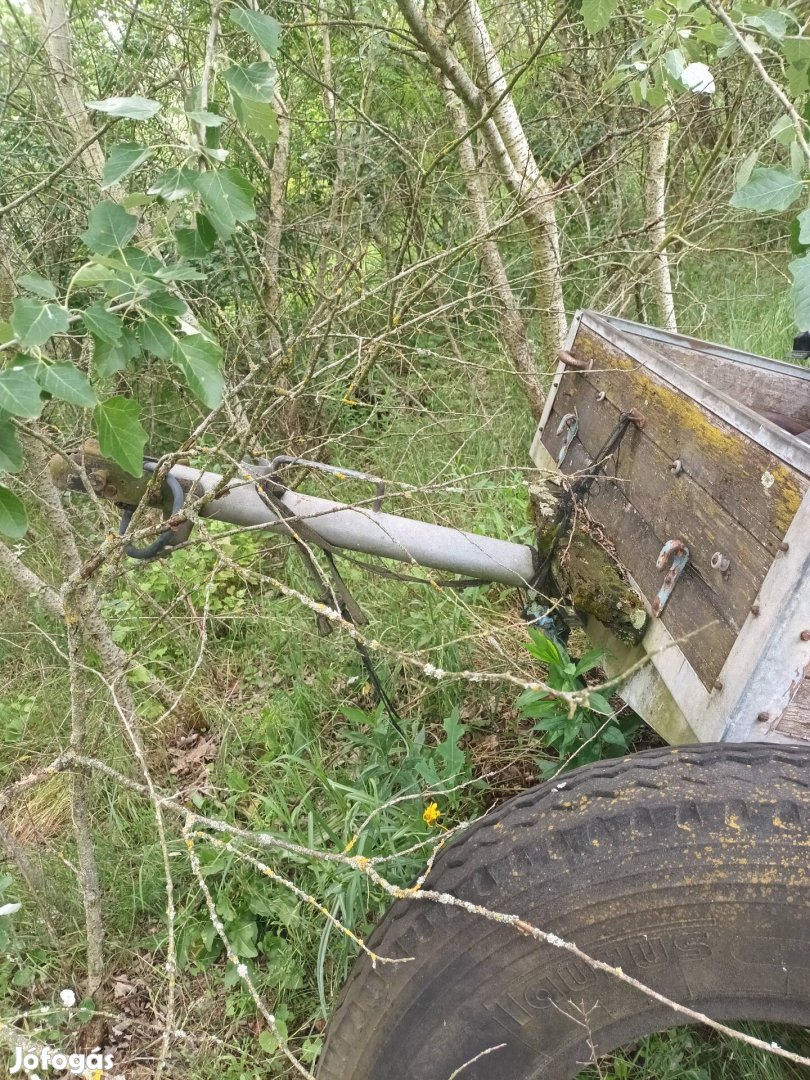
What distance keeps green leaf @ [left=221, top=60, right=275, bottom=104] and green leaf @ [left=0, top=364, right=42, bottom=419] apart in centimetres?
48

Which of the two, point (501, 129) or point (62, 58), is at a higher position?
point (62, 58)

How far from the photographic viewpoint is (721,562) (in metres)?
1.32

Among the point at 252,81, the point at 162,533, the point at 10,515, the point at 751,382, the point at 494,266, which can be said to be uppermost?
the point at 252,81

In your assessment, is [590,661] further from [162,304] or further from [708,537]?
[162,304]

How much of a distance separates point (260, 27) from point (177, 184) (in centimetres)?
26

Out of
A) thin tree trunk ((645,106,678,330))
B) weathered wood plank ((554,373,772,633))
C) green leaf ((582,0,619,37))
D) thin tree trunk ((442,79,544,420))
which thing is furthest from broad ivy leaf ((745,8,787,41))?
thin tree trunk ((645,106,678,330))

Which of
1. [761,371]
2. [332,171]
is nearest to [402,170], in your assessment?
[332,171]

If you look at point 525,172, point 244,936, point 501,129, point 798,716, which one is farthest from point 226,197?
point 501,129

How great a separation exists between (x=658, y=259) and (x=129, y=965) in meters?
4.14

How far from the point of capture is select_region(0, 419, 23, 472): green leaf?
92 cm

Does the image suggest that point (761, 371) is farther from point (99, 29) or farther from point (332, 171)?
point (99, 29)

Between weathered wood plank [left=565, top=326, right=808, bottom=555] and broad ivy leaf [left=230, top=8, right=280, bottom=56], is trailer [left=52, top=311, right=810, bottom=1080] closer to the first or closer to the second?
weathered wood plank [left=565, top=326, right=808, bottom=555]

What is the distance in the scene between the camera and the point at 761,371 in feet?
7.46

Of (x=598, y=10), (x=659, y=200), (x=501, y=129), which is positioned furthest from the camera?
(x=659, y=200)
